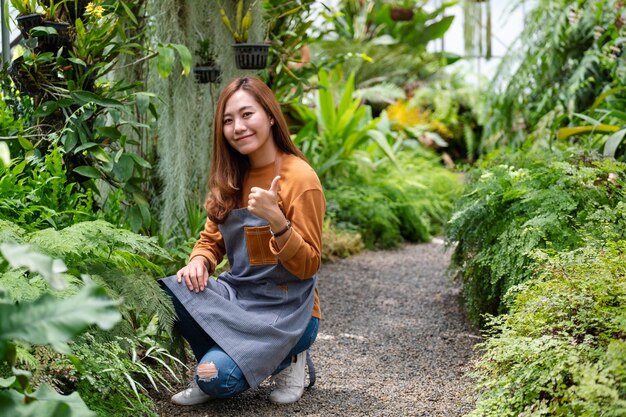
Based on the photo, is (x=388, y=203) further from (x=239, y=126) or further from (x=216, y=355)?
(x=216, y=355)

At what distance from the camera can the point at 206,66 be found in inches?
162

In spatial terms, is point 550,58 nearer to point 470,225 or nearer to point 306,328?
point 470,225

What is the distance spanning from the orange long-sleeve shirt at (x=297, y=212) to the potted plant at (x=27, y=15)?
1.18 meters

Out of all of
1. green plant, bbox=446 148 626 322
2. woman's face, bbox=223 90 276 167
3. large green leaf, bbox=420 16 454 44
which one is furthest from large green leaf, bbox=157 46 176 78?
large green leaf, bbox=420 16 454 44

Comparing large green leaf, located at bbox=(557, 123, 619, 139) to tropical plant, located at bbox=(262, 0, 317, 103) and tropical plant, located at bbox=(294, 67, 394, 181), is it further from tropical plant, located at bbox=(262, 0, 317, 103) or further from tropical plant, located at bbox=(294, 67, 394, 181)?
tropical plant, located at bbox=(294, 67, 394, 181)

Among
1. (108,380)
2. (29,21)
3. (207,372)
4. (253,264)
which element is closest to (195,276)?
(253,264)

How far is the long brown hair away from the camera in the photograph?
2732 mm

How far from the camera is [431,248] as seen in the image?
6.39 metres

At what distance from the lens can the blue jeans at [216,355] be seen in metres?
2.50

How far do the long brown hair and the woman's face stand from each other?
0.07 ft

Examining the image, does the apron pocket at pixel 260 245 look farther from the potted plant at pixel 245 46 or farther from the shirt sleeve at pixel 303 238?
the potted plant at pixel 245 46

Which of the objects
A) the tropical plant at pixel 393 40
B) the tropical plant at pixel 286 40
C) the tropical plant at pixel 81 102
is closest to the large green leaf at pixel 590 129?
the tropical plant at pixel 286 40

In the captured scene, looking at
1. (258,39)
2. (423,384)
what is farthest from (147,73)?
(423,384)

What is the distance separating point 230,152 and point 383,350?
4.06 feet
